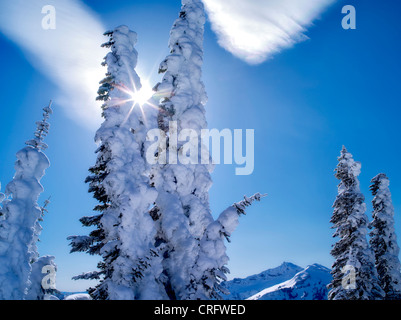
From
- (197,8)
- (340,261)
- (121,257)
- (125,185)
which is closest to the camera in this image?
(121,257)

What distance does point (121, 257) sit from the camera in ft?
34.3

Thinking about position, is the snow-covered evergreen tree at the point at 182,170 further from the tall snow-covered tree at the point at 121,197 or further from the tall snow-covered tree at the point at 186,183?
the tall snow-covered tree at the point at 121,197

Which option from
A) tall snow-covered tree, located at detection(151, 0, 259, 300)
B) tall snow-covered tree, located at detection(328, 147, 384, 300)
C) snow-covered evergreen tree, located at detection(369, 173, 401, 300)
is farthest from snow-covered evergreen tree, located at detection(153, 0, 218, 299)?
snow-covered evergreen tree, located at detection(369, 173, 401, 300)

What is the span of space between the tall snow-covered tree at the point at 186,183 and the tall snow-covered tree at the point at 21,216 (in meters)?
→ 8.79

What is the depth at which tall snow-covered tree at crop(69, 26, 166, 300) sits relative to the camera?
1052 centimetres

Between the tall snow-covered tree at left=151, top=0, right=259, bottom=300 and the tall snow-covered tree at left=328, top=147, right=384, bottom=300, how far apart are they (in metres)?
9.94

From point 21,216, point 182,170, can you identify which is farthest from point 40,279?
point 182,170

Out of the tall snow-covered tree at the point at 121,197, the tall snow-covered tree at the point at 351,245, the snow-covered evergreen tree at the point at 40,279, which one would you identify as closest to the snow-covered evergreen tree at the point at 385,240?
the tall snow-covered tree at the point at 351,245

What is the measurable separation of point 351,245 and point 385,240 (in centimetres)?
675

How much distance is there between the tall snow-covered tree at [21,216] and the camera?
14902 millimetres

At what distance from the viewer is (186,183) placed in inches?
561

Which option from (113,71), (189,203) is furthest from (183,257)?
(113,71)

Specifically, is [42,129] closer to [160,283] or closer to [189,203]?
[189,203]
